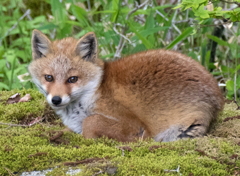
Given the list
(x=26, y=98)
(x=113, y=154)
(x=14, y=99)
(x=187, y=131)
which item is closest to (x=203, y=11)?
(x=187, y=131)

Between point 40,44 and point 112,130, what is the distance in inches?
64.1

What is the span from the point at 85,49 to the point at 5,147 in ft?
5.52

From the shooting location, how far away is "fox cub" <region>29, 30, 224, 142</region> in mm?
3418

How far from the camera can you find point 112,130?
11.1ft

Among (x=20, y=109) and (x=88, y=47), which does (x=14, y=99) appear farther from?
(x=88, y=47)

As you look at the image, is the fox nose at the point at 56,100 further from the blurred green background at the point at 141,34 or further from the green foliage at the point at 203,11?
the blurred green background at the point at 141,34

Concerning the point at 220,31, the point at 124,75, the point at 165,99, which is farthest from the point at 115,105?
the point at 220,31

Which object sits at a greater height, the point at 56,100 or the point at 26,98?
the point at 56,100

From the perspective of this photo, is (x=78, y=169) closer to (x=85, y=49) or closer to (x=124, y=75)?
(x=124, y=75)

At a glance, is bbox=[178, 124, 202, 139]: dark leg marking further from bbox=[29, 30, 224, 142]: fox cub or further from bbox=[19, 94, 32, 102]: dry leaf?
bbox=[19, 94, 32, 102]: dry leaf

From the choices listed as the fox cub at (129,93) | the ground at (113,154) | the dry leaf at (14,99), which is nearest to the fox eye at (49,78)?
the fox cub at (129,93)

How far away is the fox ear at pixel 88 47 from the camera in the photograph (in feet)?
12.3

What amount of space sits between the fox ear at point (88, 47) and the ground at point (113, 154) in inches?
43.1

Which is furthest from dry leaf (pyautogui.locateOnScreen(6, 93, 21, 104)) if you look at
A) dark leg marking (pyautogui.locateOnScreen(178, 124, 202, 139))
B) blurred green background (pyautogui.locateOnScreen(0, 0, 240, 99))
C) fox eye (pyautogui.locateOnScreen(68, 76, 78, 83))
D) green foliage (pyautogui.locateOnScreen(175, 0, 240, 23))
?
green foliage (pyautogui.locateOnScreen(175, 0, 240, 23))
